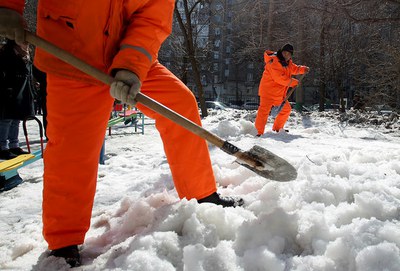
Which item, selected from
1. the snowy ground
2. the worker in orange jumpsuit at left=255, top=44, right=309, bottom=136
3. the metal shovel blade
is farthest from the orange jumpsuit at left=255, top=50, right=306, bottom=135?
the metal shovel blade

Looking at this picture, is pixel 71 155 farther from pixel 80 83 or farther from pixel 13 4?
pixel 13 4

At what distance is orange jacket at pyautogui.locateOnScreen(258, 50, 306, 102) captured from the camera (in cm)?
635

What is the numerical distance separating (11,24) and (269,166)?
5.19 feet

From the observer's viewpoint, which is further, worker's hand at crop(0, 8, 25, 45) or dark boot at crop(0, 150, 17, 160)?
dark boot at crop(0, 150, 17, 160)

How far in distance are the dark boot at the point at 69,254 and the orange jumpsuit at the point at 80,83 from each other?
27mm

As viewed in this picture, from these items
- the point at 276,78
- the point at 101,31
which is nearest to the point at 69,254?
the point at 101,31

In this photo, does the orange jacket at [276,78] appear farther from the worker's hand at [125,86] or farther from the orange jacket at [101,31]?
the worker's hand at [125,86]

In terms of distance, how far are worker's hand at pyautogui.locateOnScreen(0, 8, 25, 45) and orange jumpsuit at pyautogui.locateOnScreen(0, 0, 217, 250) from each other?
2.1 inches

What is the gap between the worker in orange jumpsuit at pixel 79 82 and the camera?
165 centimetres

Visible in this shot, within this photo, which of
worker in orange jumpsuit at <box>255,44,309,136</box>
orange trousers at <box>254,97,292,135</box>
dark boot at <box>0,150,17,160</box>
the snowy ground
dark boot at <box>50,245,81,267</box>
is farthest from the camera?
worker in orange jumpsuit at <box>255,44,309,136</box>

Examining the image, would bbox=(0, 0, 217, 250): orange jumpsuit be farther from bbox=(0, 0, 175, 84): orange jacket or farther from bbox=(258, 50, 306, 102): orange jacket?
bbox=(258, 50, 306, 102): orange jacket

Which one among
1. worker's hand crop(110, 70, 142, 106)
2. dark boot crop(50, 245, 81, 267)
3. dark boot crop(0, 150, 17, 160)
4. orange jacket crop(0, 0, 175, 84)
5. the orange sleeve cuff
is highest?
the orange sleeve cuff

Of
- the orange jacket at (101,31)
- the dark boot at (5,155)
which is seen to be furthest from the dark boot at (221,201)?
the dark boot at (5,155)

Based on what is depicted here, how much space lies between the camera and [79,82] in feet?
5.58
